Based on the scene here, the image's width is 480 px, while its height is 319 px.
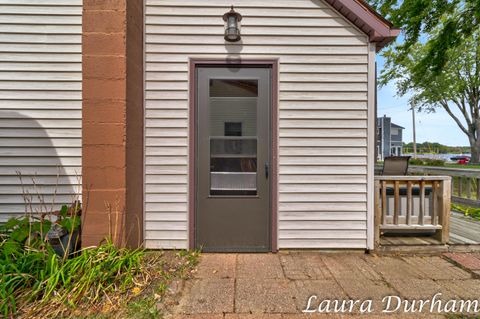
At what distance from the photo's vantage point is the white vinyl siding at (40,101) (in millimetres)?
3172

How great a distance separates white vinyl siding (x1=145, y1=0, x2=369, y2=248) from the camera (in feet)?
10.6

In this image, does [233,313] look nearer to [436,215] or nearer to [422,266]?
[422,266]

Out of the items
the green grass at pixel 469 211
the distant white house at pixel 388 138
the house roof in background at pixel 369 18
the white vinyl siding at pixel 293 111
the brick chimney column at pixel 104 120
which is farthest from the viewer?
the distant white house at pixel 388 138

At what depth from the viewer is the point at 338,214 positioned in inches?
130

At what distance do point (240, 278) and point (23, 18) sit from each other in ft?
12.5

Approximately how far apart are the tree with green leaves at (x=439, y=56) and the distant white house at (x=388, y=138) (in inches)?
454

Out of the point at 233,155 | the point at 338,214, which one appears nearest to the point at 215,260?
the point at 233,155

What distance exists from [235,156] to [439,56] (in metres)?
5.11

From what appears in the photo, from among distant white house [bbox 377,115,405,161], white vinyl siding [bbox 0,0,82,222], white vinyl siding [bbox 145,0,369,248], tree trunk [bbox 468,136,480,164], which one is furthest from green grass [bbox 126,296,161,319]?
distant white house [bbox 377,115,405,161]

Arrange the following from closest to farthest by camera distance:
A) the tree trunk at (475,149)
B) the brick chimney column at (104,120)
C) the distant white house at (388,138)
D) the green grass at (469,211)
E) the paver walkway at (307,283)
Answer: the paver walkway at (307,283) < the brick chimney column at (104,120) < the green grass at (469,211) < the tree trunk at (475,149) < the distant white house at (388,138)

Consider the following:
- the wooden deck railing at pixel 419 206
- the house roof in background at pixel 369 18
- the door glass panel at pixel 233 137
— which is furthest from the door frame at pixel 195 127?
the wooden deck railing at pixel 419 206

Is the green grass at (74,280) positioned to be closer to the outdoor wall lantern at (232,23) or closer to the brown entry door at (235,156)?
the brown entry door at (235,156)

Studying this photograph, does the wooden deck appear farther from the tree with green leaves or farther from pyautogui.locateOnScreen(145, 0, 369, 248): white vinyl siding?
the tree with green leaves

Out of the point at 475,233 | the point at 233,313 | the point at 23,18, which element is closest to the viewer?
the point at 233,313
